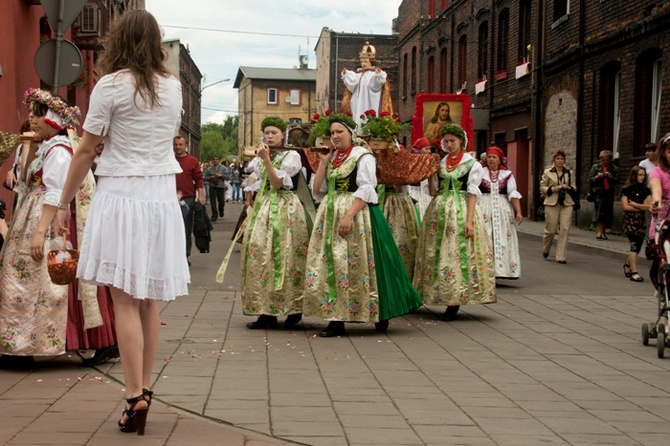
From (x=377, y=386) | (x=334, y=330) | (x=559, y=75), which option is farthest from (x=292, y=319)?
(x=559, y=75)

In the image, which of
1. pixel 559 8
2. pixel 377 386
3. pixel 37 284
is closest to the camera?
pixel 377 386

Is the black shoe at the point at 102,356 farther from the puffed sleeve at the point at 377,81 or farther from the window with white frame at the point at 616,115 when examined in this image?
the window with white frame at the point at 616,115

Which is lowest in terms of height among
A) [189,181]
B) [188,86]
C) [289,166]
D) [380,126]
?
[189,181]

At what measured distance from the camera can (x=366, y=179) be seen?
29.2 feet

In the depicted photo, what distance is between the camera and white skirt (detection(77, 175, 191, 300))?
5.27 metres

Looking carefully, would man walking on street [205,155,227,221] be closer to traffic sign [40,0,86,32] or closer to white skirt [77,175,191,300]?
traffic sign [40,0,86,32]

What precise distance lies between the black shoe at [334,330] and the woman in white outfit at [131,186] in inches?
147

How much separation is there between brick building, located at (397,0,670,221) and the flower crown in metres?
15.0

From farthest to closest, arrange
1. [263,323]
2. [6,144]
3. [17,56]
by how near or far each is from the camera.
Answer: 1. [17,56]
2. [263,323]
3. [6,144]

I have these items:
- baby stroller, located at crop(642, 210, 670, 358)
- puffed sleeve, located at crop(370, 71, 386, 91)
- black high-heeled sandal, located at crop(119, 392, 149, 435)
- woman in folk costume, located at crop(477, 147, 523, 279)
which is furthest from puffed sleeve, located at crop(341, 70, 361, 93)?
black high-heeled sandal, located at crop(119, 392, 149, 435)

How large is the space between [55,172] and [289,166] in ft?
9.79

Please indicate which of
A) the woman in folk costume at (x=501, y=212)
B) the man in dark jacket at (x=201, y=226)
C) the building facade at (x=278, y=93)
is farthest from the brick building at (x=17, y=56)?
the building facade at (x=278, y=93)

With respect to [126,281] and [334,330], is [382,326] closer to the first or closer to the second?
[334,330]

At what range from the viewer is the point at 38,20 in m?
18.2
